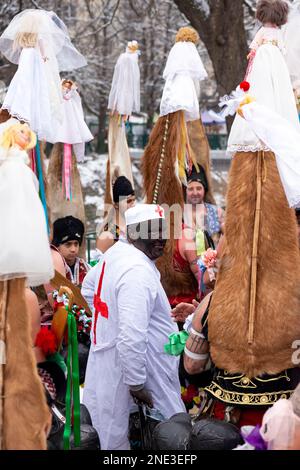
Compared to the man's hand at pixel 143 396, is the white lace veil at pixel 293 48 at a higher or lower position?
higher

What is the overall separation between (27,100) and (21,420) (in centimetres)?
270

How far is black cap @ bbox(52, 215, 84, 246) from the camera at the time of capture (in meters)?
5.82

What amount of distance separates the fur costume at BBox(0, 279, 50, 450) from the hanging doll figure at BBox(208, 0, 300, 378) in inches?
36.4

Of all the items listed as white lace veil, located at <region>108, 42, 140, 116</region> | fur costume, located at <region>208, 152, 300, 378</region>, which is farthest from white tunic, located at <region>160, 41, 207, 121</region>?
fur costume, located at <region>208, 152, 300, 378</region>

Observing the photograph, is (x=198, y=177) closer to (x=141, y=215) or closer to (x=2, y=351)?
(x=141, y=215)

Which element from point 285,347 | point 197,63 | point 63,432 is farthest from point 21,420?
point 197,63

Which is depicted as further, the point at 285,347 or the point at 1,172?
the point at 285,347

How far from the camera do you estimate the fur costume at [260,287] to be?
337 cm

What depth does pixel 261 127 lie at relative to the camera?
3.46m

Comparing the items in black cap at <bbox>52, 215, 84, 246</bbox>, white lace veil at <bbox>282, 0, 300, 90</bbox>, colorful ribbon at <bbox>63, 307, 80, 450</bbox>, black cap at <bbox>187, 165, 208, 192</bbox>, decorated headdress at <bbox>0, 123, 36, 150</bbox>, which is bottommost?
colorful ribbon at <bbox>63, 307, 80, 450</bbox>

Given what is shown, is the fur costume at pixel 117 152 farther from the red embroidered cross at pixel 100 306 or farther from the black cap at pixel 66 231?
the red embroidered cross at pixel 100 306

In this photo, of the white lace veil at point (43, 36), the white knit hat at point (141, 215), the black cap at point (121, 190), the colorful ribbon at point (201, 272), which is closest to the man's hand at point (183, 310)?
the colorful ribbon at point (201, 272)

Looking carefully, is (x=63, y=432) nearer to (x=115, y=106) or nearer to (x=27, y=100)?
(x=27, y=100)

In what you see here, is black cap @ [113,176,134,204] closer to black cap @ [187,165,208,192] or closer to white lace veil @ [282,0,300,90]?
black cap @ [187,165,208,192]
